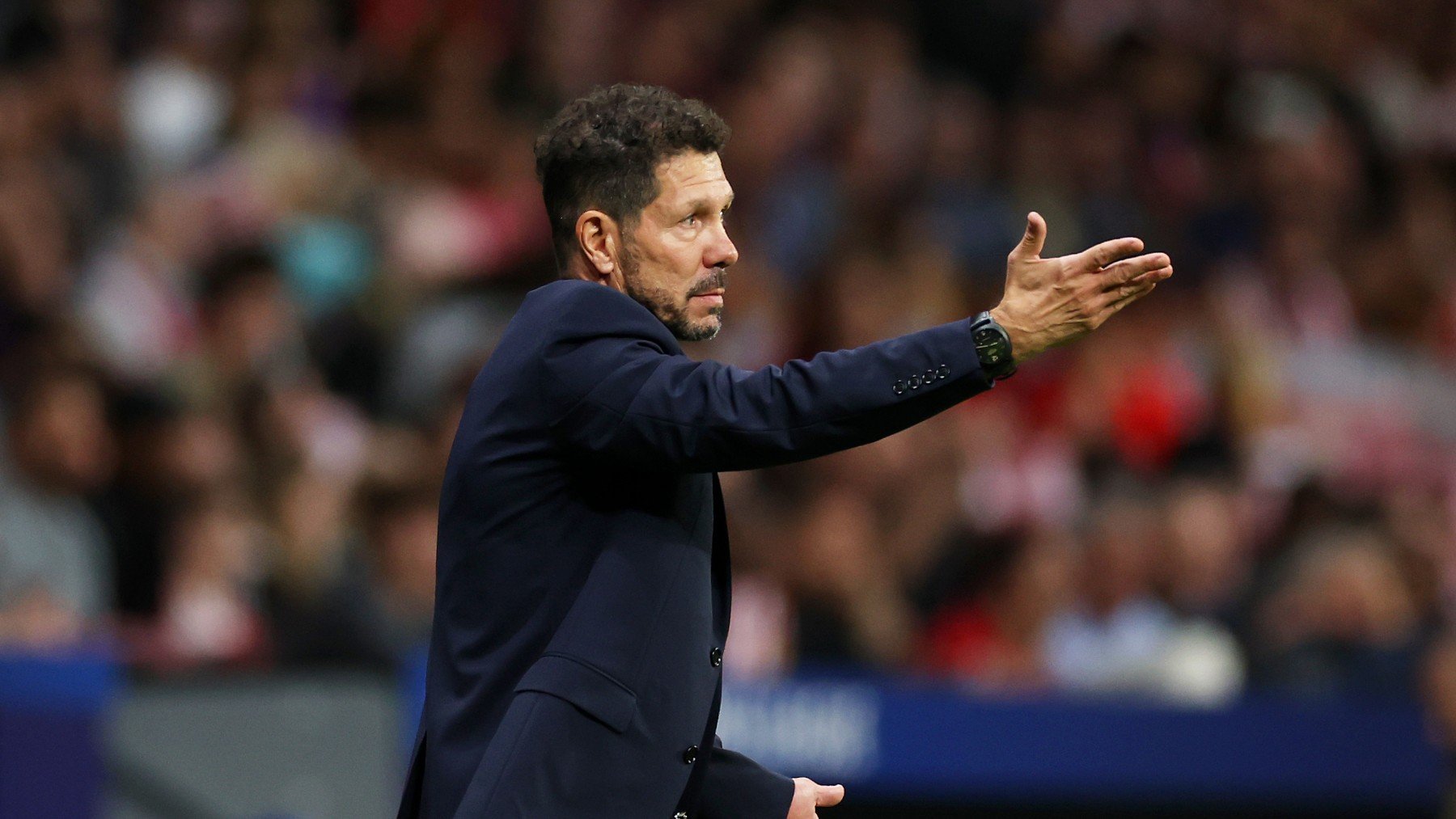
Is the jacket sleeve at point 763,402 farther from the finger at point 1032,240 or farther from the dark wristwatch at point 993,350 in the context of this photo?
the finger at point 1032,240

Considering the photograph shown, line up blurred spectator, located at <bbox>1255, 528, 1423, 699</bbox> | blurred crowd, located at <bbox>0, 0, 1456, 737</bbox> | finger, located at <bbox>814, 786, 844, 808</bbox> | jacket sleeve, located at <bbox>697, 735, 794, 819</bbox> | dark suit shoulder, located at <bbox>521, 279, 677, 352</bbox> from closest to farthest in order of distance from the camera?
dark suit shoulder, located at <bbox>521, 279, 677, 352</bbox>
jacket sleeve, located at <bbox>697, 735, 794, 819</bbox>
finger, located at <bbox>814, 786, 844, 808</bbox>
blurred crowd, located at <bbox>0, 0, 1456, 737</bbox>
blurred spectator, located at <bbox>1255, 528, 1423, 699</bbox>

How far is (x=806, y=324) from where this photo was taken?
309 inches

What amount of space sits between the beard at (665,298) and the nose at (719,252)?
0.07 ft

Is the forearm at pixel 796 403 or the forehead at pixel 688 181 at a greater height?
the forehead at pixel 688 181

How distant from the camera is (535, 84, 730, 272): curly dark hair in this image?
3068 millimetres

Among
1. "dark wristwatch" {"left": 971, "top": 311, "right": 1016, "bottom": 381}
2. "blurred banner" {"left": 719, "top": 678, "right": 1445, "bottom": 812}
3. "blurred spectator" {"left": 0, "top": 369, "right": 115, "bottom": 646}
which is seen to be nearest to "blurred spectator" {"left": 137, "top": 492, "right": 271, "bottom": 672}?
"blurred spectator" {"left": 0, "top": 369, "right": 115, "bottom": 646}

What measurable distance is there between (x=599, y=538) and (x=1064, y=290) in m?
0.75

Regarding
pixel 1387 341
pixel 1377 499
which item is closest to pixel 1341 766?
pixel 1377 499

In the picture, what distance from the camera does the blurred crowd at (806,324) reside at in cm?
625

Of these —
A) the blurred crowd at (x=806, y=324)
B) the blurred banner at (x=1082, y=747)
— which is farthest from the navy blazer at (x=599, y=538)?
the blurred banner at (x=1082, y=747)

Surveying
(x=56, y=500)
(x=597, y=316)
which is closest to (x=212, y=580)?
(x=56, y=500)

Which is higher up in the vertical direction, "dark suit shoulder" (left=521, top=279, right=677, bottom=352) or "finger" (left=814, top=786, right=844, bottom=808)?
"dark suit shoulder" (left=521, top=279, right=677, bottom=352)

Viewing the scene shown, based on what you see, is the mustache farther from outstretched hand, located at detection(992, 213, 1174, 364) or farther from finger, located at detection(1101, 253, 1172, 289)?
finger, located at detection(1101, 253, 1172, 289)

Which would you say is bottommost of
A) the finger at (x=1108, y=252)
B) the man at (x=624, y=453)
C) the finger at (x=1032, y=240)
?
the man at (x=624, y=453)
